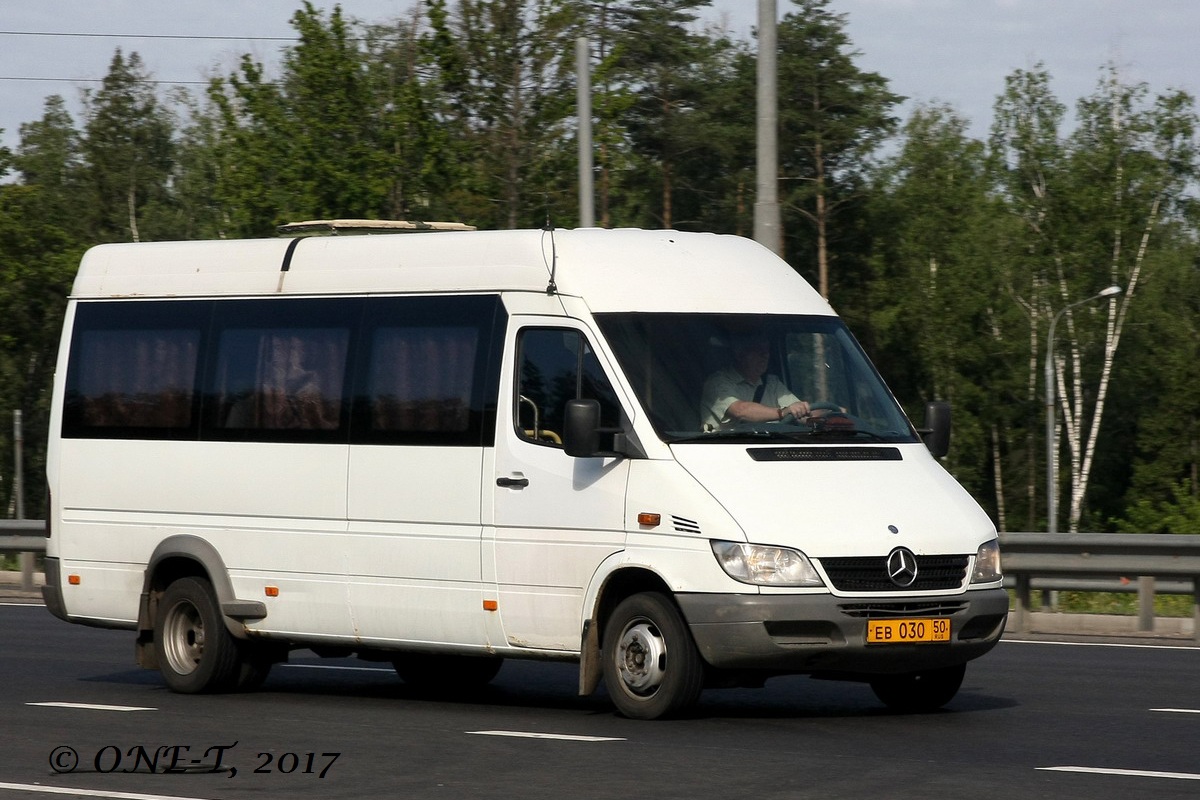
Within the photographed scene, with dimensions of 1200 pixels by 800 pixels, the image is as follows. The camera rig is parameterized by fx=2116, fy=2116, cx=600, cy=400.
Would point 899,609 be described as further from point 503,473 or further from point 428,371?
point 428,371

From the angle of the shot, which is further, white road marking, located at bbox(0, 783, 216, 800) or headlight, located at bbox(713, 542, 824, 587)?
headlight, located at bbox(713, 542, 824, 587)

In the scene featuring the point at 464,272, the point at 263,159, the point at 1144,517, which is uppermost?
the point at 263,159

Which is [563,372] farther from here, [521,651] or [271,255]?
[271,255]

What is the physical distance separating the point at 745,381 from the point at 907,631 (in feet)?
5.19

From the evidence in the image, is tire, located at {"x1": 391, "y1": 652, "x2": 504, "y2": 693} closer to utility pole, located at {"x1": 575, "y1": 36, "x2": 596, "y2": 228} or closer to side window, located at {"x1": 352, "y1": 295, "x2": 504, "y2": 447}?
side window, located at {"x1": 352, "y1": 295, "x2": 504, "y2": 447}

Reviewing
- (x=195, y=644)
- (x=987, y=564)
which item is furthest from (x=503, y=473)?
(x=195, y=644)

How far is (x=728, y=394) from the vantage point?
35.3ft

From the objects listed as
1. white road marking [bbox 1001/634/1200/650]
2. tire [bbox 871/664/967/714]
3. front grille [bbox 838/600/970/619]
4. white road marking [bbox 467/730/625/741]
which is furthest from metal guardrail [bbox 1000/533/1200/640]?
white road marking [bbox 467/730/625/741]

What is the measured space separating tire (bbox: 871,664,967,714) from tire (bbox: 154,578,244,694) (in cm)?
392

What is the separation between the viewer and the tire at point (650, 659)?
10.2 metres

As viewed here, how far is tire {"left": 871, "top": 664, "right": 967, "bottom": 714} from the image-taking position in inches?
433

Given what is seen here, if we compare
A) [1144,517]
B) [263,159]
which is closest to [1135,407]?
[1144,517]

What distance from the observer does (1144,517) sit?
6050cm

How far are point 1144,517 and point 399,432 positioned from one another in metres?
51.6
